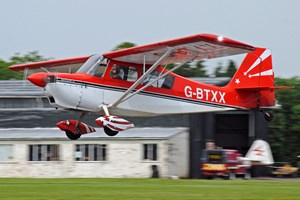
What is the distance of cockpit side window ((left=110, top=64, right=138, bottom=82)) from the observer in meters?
19.4

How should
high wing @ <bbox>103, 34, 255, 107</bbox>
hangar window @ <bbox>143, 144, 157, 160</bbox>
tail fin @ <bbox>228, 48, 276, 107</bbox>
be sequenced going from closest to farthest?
high wing @ <bbox>103, 34, 255, 107</bbox>
tail fin @ <bbox>228, 48, 276, 107</bbox>
hangar window @ <bbox>143, 144, 157, 160</bbox>

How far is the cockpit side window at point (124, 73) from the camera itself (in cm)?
1942

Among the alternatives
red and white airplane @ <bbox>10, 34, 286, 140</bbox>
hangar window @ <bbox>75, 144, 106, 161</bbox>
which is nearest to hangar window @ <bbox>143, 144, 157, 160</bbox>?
hangar window @ <bbox>75, 144, 106, 161</bbox>

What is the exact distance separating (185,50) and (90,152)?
14.6 m

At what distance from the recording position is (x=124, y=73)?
64.3 ft

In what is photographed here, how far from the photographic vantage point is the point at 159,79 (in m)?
19.8

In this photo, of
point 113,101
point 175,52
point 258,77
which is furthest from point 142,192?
point 258,77

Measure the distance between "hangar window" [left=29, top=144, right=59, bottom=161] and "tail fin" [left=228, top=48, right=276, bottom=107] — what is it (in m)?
13.0

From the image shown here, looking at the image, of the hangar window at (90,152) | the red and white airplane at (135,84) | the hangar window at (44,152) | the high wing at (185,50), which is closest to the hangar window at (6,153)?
the hangar window at (44,152)

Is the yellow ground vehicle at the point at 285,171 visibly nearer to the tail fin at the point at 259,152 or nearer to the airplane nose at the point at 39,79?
the tail fin at the point at 259,152

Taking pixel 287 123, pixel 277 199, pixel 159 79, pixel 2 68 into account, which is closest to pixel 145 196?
pixel 277 199

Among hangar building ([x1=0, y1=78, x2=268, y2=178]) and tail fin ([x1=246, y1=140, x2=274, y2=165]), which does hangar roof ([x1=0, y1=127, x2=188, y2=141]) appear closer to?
hangar building ([x1=0, y1=78, x2=268, y2=178])

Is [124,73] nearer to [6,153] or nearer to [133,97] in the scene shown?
[133,97]

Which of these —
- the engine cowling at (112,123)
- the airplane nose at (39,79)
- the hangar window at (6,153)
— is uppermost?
the airplane nose at (39,79)
